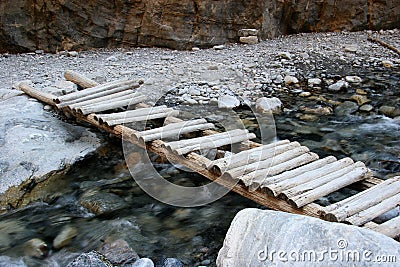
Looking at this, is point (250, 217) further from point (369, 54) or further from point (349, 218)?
point (369, 54)

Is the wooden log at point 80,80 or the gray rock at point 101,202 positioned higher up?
the wooden log at point 80,80

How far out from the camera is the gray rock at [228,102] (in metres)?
6.34

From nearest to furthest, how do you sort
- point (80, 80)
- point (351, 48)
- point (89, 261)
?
point (89, 261) < point (80, 80) < point (351, 48)

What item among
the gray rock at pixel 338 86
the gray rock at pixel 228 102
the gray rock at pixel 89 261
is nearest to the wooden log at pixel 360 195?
the gray rock at pixel 89 261

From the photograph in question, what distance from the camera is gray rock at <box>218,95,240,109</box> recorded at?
20.8 ft

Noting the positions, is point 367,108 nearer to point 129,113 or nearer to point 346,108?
point 346,108

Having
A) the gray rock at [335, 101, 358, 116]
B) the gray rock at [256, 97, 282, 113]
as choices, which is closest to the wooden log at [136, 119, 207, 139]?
the gray rock at [256, 97, 282, 113]

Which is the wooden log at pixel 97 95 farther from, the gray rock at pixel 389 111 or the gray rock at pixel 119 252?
the gray rock at pixel 389 111

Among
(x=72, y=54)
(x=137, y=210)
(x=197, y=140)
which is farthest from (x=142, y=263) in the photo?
(x=72, y=54)

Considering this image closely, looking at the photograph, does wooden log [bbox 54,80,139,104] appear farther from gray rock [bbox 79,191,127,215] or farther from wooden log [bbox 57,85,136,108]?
gray rock [bbox 79,191,127,215]

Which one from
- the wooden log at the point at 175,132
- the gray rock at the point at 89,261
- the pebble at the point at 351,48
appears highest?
the pebble at the point at 351,48

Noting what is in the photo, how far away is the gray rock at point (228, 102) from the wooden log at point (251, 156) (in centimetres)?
220

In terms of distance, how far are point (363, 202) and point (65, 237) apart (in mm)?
2285

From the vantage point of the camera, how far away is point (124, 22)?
977 centimetres
